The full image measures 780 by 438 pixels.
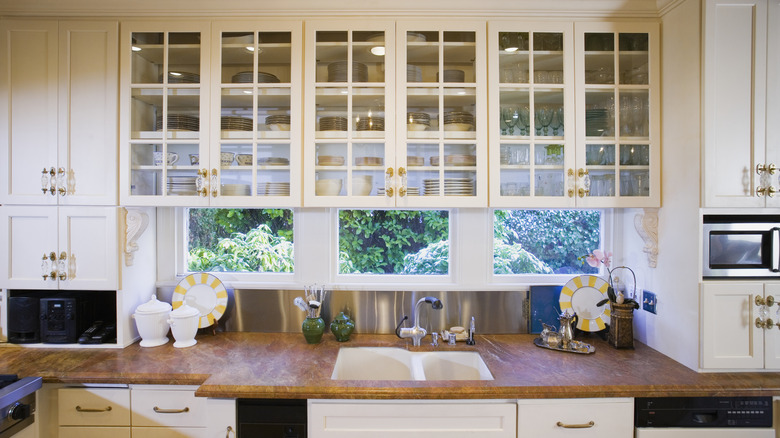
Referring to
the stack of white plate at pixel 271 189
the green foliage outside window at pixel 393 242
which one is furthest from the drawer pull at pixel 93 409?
the green foliage outside window at pixel 393 242

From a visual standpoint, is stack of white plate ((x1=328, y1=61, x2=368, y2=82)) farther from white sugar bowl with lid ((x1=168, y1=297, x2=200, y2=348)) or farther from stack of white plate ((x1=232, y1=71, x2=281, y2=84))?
white sugar bowl with lid ((x1=168, y1=297, x2=200, y2=348))

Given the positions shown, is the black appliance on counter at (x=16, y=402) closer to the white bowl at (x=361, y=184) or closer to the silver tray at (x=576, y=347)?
the white bowl at (x=361, y=184)

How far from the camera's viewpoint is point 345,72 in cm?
197

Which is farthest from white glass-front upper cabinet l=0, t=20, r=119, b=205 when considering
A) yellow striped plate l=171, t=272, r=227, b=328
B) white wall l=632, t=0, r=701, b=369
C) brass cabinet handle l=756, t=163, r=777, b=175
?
brass cabinet handle l=756, t=163, r=777, b=175

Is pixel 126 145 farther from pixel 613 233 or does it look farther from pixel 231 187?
pixel 613 233

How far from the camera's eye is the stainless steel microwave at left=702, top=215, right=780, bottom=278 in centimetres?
170

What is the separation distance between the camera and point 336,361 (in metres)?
1.86

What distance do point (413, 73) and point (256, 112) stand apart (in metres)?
0.82

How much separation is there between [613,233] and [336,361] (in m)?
1.74

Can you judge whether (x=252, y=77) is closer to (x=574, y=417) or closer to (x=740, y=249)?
(x=574, y=417)

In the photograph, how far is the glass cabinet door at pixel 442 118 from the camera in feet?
6.38

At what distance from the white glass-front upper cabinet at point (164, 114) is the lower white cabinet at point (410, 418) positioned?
120 cm

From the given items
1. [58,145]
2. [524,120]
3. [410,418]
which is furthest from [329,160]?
[58,145]

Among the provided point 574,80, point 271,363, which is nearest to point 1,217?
point 271,363
